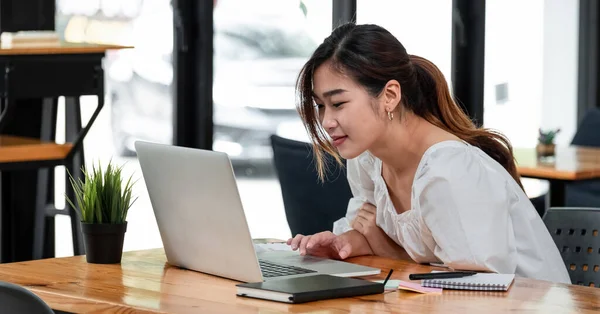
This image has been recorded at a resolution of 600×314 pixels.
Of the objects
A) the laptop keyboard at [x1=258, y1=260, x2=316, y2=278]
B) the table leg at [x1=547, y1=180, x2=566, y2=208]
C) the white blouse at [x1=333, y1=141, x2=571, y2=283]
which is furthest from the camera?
the table leg at [x1=547, y1=180, x2=566, y2=208]

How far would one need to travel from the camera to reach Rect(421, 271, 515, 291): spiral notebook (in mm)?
2084

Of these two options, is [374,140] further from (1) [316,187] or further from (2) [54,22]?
(2) [54,22]

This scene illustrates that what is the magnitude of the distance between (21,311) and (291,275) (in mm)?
735

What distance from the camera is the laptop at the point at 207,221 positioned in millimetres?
2139

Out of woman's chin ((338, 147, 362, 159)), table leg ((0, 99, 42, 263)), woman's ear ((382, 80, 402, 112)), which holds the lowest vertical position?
table leg ((0, 99, 42, 263))

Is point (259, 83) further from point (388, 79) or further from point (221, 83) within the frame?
point (388, 79)

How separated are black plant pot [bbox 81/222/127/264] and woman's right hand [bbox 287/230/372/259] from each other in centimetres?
41

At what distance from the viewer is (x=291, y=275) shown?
2.22 metres

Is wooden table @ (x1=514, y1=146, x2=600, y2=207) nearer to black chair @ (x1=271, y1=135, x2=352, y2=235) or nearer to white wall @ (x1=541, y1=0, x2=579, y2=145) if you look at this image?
black chair @ (x1=271, y1=135, x2=352, y2=235)

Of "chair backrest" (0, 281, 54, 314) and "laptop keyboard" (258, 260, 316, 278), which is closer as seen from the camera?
"chair backrest" (0, 281, 54, 314)

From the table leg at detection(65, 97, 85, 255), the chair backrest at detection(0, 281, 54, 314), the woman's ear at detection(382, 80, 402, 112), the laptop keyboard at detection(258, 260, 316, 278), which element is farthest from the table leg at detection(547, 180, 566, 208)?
the chair backrest at detection(0, 281, 54, 314)

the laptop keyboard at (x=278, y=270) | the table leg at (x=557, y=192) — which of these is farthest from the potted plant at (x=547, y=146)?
the laptop keyboard at (x=278, y=270)

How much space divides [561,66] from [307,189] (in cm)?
308

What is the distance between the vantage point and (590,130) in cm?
562
